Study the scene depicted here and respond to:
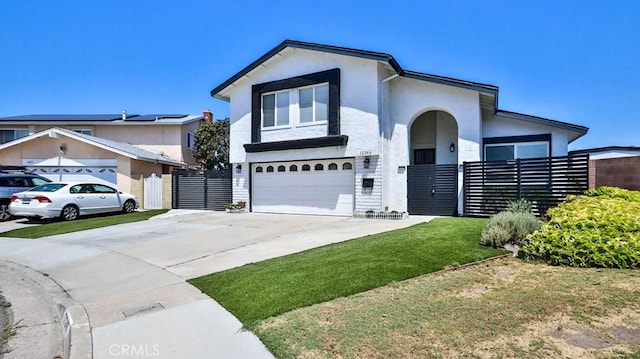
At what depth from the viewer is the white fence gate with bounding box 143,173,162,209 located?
64.7 feet

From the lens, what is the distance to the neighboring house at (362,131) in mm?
13898

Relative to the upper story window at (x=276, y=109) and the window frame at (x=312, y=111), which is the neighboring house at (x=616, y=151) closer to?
the window frame at (x=312, y=111)

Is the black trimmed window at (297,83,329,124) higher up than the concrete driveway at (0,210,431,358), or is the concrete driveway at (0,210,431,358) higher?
the black trimmed window at (297,83,329,124)

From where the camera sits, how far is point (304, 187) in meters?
15.8

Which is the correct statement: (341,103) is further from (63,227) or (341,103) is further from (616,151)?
(616,151)

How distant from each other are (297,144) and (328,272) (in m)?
10.0

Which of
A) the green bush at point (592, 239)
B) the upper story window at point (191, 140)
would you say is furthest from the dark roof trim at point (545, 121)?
the upper story window at point (191, 140)

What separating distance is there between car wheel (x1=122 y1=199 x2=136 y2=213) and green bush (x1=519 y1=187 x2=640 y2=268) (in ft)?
57.4

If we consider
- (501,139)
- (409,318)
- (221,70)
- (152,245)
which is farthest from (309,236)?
(221,70)

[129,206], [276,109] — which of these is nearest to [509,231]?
[276,109]

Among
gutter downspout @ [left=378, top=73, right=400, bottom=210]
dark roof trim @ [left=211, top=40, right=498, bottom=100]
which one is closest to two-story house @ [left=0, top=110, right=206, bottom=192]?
dark roof trim @ [left=211, top=40, right=498, bottom=100]

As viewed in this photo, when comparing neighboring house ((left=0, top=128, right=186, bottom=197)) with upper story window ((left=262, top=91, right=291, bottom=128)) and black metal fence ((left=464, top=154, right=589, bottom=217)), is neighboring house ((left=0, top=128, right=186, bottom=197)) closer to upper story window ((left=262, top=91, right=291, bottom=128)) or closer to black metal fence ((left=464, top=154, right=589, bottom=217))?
upper story window ((left=262, top=91, right=291, bottom=128))

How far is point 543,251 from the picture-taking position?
5836 mm

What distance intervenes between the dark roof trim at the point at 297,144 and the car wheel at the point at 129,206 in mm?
6684
